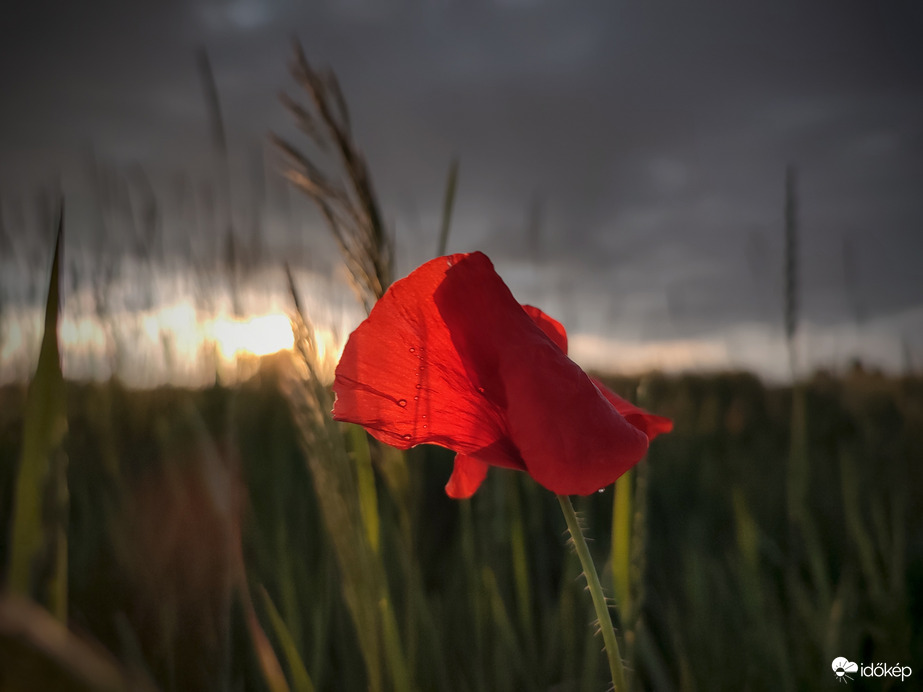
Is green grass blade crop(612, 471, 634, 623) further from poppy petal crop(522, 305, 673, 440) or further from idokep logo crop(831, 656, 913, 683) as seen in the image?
idokep logo crop(831, 656, 913, 683)

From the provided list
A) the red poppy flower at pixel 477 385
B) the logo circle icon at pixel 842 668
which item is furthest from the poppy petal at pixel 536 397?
the logo circle icon at pixel 842 668

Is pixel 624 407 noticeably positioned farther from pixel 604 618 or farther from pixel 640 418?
pixel 604 618

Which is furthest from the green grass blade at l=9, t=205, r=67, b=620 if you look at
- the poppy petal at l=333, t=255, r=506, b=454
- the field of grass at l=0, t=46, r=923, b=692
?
the poppy petal at l=333, t=255, r=506, b=454

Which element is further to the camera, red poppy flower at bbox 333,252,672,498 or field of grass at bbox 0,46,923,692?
field of grass at bbox 0,46,923,692

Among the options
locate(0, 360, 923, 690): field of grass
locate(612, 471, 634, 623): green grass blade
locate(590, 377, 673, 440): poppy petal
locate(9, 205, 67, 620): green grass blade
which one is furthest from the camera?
locate(0, 360, 923, 690): field of grass

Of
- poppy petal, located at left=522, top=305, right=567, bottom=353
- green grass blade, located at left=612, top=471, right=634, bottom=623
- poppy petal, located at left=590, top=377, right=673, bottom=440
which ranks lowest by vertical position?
green grass blade, located at left=612, top=471, right=634, bottom=623

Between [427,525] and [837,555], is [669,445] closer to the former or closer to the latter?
[837,555]
